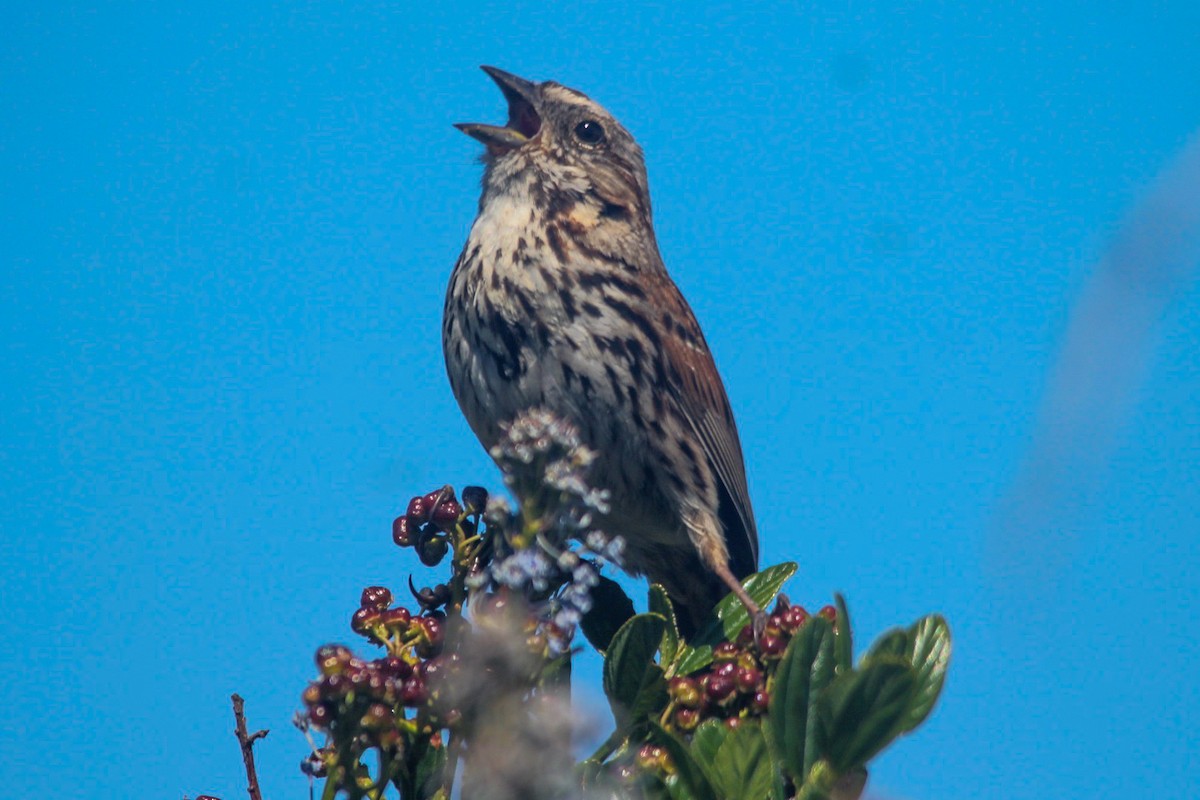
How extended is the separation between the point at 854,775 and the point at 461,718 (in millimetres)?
796

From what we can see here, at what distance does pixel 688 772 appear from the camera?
2.72 m

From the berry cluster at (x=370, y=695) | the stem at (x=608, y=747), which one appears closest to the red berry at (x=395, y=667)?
the berry cluster at (x=370, y=695)

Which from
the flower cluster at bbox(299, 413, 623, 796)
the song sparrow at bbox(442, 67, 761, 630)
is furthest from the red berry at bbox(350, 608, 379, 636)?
the song sparrow at bbox(442, 67, 761, 630)

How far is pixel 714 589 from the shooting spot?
520 cm

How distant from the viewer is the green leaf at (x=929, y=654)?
2.91 meters

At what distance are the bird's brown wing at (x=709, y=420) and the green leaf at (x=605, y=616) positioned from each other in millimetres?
1223

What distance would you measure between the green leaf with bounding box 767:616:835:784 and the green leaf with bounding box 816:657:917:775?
3 cm

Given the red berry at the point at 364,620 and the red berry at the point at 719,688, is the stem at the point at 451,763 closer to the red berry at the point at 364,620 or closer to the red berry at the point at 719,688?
the red berry at the point at 364,620

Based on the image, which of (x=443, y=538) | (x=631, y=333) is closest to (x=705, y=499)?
(x=631, y=333)

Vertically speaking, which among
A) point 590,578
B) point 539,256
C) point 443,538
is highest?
point 539,256

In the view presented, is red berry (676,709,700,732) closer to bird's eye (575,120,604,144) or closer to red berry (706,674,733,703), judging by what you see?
red berry (706,674,733,703)

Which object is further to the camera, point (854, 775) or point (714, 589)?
point (714, 589)

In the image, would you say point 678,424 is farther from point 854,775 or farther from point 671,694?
point 854,775

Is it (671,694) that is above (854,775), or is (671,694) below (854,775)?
above
